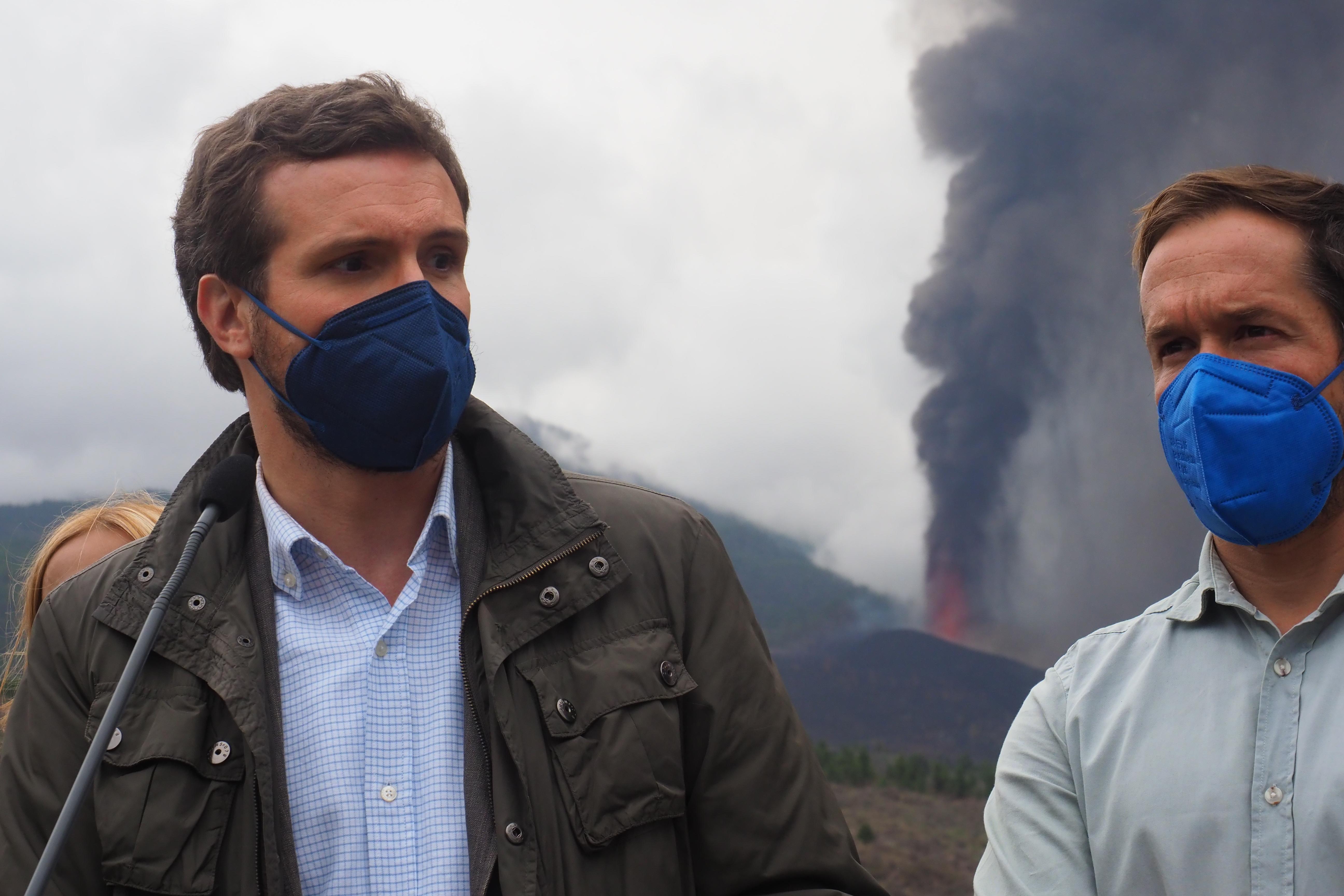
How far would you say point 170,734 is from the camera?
6.88 ft

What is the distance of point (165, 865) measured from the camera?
2039 mm

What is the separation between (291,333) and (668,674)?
1038 millimetres

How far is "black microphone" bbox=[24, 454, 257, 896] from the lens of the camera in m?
1.69

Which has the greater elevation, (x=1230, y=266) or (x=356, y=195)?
(x=356, y=195)

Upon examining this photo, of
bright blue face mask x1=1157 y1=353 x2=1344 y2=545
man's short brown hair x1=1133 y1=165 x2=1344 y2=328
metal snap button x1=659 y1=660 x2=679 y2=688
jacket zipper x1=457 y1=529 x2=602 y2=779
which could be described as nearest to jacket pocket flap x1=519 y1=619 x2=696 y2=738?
metal snap button x1=659 y1=660 x2=679 y2=688

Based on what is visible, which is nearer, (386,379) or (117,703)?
(117,703)

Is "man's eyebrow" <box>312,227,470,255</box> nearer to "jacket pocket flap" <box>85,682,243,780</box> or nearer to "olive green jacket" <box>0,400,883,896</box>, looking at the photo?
"olive green jacket" <box>0,400,883,896</box>

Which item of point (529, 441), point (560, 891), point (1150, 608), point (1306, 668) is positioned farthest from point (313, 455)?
point (1306, 668)

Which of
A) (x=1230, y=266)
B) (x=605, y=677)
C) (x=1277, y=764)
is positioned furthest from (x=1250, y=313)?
(x=605, y=677)

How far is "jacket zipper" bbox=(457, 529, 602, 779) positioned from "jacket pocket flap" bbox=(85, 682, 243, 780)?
1.35ft

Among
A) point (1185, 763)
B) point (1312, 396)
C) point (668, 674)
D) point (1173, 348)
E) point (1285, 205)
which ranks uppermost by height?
point (1285, 205)

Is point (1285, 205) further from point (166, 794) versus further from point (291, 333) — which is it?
point (166, 794)

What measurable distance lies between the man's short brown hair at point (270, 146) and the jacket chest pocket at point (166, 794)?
89 centimetres

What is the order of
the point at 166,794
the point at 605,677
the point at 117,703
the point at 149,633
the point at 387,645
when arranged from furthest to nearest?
the point at 387,645 < the point at 605,677 < the point at 166,794 < the point at 149,633 < the point at 117,703
